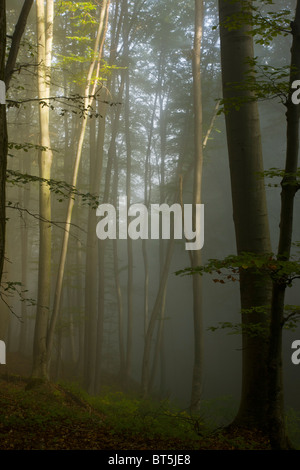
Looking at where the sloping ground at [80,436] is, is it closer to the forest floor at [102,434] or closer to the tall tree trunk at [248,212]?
the forest floor at [102,434]

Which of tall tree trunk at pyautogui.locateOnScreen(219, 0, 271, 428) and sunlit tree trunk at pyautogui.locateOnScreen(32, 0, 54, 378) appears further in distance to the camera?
sunlit tree trunk at pyautogui.locateOnScreen(32, 0, 54, 378)

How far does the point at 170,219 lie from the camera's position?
1562 cm

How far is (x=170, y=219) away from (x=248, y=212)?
9516 millimetres

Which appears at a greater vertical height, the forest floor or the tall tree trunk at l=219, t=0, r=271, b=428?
the tall tree trunk at l=219, t=0, r=271, b=428

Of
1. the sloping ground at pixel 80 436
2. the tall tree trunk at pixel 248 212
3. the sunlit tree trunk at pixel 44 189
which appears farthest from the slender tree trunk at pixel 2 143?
the sunlit tree trunk at pixel 44 189

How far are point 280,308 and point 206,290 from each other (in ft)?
89.5

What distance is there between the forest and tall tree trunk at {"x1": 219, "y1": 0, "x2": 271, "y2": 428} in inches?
0.9

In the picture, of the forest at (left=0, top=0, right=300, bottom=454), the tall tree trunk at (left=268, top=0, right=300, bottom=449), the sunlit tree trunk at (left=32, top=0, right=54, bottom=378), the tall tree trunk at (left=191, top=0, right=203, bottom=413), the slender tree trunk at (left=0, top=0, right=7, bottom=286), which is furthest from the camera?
the tall tree trunk at (left=191, top=0, right=203, bottom=413)

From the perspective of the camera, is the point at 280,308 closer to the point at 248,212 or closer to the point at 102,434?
the point at 248,212

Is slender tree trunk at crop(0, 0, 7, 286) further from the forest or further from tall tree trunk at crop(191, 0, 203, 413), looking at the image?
tall tree trunk at crop(191, 0, 203, 413)

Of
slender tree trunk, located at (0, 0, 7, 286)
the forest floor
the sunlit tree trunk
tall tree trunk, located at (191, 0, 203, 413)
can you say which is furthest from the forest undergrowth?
tall tree trunk, located at (191, 0, 203, 413)

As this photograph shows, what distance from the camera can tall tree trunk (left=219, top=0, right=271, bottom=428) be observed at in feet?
19.0

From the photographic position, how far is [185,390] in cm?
2709
